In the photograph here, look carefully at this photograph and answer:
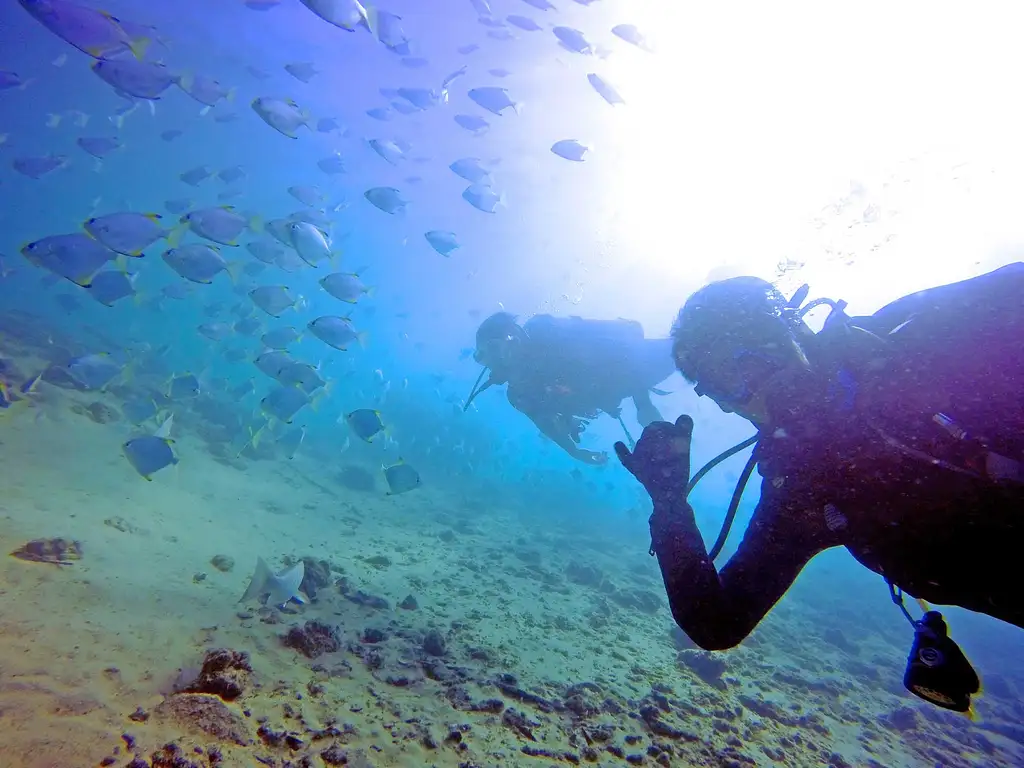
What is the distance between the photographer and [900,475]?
2127mm

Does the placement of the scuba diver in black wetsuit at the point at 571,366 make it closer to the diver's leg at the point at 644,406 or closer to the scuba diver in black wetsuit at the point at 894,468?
the diver's leg at the point at 644,406

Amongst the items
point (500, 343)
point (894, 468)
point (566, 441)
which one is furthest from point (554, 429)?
point (894, 468)

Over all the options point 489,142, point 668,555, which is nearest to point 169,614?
point 668,555

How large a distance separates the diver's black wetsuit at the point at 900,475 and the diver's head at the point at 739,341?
0.18 m

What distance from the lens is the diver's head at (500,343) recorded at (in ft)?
35.9

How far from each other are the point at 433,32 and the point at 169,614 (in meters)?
22.6

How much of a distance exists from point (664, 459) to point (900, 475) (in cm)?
116

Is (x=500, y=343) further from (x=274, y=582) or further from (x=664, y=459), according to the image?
(x=664, y=459)

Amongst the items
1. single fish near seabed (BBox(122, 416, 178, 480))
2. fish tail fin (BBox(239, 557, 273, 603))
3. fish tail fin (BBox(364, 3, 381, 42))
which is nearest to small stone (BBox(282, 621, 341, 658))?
fish tail fin (BBox(239, 557, 273, 603))

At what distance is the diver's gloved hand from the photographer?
9.35ft

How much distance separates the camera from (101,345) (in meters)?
19.3

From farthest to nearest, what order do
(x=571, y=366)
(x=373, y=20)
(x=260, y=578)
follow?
1. (x=571, y=366)
2. (x=373, y=20)
3. (x=260, y=578)

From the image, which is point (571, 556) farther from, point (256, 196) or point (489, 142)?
point (256, 196)

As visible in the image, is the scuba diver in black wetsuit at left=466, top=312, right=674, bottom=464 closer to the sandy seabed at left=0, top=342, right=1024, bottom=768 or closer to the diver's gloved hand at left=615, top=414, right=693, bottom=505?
the sandy seabed at left=0, top=342, right=1024, bottom=768
